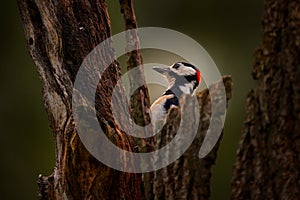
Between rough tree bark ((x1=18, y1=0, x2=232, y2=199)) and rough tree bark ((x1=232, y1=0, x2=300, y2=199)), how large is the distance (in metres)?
0.13

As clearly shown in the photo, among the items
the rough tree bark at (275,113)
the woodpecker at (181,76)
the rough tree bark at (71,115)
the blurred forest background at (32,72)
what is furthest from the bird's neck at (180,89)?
the rough tree bark at (275,113)

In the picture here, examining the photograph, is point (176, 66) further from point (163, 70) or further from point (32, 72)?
point (32, 72)

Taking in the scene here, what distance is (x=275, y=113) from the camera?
2.39 metres

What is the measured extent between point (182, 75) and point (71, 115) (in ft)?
8.48

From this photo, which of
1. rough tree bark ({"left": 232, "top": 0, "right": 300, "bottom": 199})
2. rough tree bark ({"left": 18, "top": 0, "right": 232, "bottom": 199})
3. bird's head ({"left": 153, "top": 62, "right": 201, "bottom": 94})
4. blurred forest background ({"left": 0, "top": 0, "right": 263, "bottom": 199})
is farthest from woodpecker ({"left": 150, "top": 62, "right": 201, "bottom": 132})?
rough tree bark ({"left": 232, "top": 0, "right": 300, "bottom": 199})

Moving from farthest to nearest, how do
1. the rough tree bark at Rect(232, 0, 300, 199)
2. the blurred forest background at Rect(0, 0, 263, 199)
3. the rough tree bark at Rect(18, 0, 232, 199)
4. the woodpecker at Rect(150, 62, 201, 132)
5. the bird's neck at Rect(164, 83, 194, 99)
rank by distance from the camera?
the blurred forest background at Rect(0, 0, 263, 199)
the woodpecker at Rect(150, 62, 201, 132)
the bird's neck at Rect(164, 83, 194, 99)
the rough tree bark at Rect(18, 0, 232, 199)
the rough tree bark at Rect(232, 0, 300, 199)

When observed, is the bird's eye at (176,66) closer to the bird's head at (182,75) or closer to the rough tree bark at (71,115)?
the bird's head at (182,75)

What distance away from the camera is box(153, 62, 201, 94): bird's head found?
17.4 ft

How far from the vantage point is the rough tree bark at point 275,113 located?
236 cm

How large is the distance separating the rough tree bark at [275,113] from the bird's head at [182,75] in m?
2.86

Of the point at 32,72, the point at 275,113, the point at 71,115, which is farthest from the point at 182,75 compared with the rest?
the point at 275,113

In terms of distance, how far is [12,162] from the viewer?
7.09 meters

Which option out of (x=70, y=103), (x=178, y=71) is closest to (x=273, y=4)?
(x=70, y=103)

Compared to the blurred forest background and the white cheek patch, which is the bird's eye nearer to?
the white cheek patch
